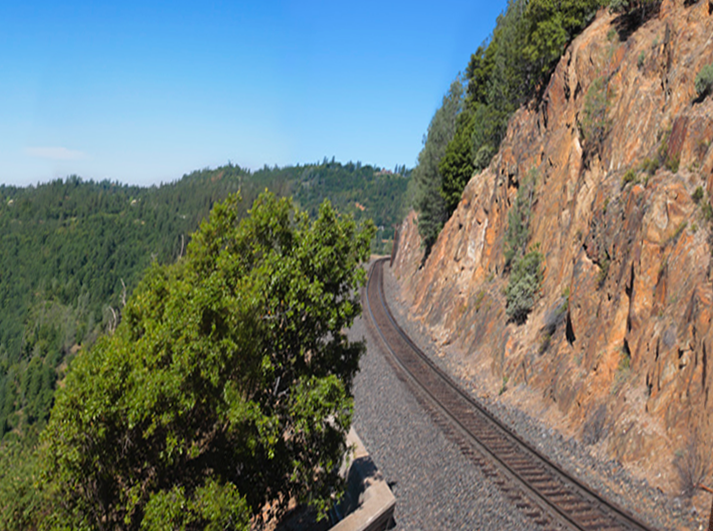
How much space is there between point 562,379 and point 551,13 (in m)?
18.2

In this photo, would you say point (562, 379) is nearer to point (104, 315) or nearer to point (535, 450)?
point (535, 450)

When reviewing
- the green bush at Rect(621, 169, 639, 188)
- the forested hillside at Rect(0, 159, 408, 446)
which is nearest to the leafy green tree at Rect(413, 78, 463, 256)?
the green bush at Rect(621, 169, 639, 188)

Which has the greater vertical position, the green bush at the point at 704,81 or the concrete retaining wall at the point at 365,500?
the green bush at the point at 704,81

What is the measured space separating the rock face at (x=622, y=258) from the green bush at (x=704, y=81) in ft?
0.80

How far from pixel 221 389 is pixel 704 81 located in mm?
14218

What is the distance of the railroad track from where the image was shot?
8.96 m

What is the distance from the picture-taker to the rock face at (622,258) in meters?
10.9

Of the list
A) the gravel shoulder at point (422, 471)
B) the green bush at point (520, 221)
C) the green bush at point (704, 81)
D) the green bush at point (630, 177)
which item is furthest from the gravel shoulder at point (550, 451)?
the green bush at point (704, 81)

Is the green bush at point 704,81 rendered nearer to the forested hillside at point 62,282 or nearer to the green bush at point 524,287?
the green bush at point 524,287

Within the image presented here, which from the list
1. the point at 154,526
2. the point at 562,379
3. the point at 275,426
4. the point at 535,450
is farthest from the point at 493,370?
the point at 154,526

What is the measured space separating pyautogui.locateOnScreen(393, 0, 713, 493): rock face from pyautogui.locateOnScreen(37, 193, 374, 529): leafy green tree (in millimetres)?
6855

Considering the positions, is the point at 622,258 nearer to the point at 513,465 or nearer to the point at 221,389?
the point at 513,465

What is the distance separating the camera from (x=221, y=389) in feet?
26.8

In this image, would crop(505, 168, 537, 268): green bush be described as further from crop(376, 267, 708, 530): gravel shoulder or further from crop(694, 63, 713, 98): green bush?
crop(694, 63, 713, 98): green bush
